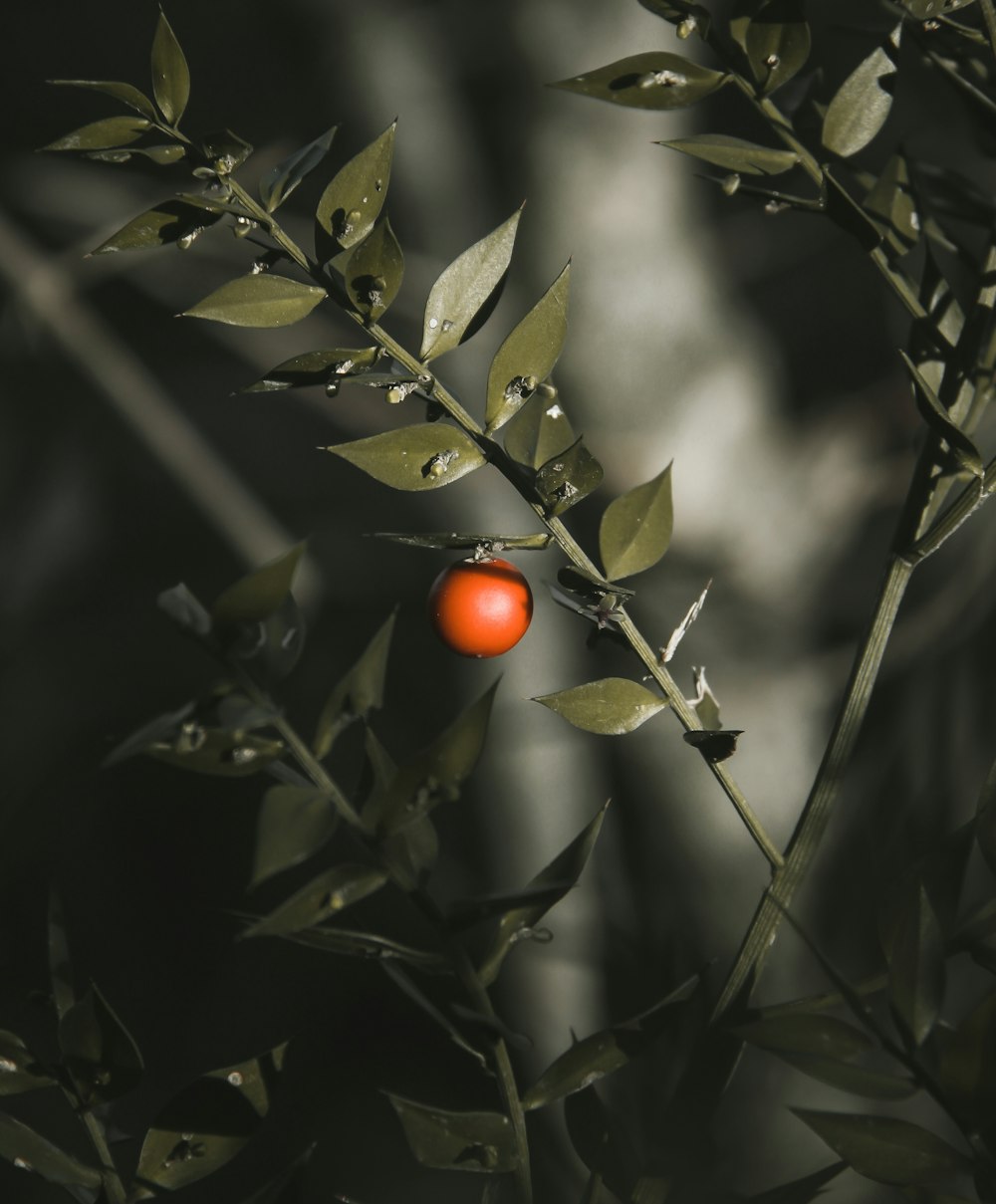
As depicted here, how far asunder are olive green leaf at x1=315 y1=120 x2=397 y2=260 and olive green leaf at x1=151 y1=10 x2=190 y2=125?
0.05 metres

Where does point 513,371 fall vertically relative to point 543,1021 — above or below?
above

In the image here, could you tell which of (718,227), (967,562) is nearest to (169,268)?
(718,227)

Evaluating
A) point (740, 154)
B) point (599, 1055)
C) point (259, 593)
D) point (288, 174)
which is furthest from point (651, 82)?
point (599, 1055)

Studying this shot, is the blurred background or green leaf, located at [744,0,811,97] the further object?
the blurred background

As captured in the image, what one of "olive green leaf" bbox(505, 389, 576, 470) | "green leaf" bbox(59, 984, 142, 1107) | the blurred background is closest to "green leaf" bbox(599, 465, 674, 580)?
"olive green leaf" bbox(505, 389, 576, 470)

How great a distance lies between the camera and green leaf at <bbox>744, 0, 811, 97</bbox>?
38cm

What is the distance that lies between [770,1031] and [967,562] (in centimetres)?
59

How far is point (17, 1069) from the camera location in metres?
0.38

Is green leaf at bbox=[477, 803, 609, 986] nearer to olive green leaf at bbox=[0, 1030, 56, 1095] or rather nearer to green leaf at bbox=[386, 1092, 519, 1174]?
green leaf at bbox=[386, 1092, 519, 1174]

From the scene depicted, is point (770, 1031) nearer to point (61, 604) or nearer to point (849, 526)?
point (849, 526)

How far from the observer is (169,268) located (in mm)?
876

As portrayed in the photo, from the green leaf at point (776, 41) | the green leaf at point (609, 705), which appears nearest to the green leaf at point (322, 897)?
the green leaf at point (609, 705)

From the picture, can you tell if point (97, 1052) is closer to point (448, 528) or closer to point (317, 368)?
point (317, 368)

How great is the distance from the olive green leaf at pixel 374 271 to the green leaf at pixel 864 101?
8.3 inches
